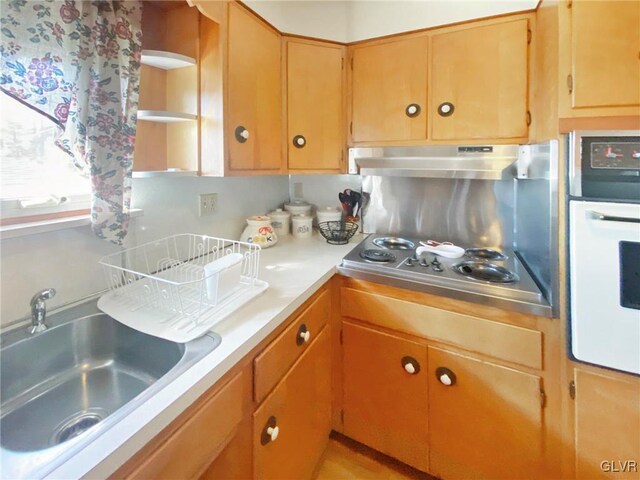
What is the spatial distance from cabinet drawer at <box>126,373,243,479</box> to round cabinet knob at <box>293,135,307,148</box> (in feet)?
3.80

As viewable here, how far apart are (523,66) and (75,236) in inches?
69.6

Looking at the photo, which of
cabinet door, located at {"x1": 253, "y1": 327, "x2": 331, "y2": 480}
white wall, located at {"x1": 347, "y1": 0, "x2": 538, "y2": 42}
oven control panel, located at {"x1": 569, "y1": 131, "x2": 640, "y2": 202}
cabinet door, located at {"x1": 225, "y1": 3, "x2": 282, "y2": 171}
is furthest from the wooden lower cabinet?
white wall, located at {"x1": 347, "y1": 0, "x2": 538, "y2": 42}

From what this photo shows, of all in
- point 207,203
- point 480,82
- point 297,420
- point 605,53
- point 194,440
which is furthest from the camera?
point 207,203

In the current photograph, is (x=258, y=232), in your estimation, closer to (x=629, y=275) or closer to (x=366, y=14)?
(x=366, y=14)

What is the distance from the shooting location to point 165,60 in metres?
1.15

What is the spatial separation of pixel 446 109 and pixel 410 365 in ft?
3.70

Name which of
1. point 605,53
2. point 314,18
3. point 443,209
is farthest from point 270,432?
point 314,18

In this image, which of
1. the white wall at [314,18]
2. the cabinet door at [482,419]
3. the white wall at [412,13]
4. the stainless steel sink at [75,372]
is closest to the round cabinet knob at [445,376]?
the cabinet door at [482,419]

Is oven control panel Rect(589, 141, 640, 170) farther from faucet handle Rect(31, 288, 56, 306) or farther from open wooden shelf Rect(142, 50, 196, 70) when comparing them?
faucet handle Rect(31, 288, 56, 306)

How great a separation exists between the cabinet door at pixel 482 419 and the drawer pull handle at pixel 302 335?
1.67 feet

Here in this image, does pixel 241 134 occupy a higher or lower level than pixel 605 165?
higher

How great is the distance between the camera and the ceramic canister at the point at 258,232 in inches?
65.7

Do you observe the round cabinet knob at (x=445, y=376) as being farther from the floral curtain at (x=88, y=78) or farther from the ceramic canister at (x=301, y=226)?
the floral curtain at (x=88, y=78)

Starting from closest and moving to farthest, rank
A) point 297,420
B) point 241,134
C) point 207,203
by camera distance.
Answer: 1. point 297,420
2. point 241,134
3. point 207,203
